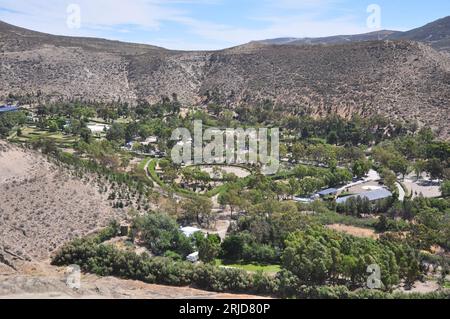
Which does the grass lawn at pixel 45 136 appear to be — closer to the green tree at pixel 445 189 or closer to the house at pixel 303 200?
the house at pixel 303 200

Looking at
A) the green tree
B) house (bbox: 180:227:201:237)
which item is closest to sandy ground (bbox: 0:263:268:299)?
house (bbox: 180:227:201:237)

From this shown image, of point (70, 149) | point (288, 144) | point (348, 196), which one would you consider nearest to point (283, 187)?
point (348, 196)

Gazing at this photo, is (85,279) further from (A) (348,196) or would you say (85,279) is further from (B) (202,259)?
(A) (348,196)

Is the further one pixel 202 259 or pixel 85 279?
pixel 202 259

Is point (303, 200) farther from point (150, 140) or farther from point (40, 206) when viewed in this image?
point (150, 140)

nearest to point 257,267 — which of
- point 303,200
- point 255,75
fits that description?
point 303,200

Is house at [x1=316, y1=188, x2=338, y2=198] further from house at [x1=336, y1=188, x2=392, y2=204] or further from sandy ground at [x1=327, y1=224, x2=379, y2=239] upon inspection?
sandy ground at [x1=327, y1=224, x2=379, y2=239]

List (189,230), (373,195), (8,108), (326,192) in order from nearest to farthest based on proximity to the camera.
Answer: (189,230) < (373,195) < (326,192) < (8,108)

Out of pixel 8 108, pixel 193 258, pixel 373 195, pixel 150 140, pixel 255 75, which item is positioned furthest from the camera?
pixel 255 75
